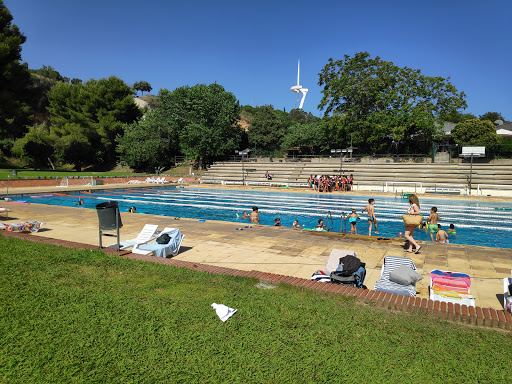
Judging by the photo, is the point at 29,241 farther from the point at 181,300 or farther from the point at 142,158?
the point at 142,158

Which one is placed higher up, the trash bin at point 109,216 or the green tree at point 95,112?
the green tree at point 95,112

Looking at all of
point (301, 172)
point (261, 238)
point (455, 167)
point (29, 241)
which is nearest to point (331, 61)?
point (301, 172)

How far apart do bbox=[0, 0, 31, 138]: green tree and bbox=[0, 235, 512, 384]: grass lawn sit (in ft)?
129

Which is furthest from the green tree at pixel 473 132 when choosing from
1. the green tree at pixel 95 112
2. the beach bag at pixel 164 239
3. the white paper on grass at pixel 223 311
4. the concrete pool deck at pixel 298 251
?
the white paper on grass at pixel 223 311

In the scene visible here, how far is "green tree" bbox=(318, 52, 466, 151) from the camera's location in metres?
37.3

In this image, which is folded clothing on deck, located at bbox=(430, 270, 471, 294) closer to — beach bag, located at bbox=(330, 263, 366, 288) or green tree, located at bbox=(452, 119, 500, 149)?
beach bag, located at bbox=(330, 263, 366, 288)

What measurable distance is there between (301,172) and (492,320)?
33.4 m

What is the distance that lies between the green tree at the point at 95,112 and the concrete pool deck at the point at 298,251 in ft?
137

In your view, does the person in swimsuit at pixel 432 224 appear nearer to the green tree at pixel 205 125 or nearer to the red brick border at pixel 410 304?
the red brick border at pixel 410 304

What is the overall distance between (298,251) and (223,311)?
172 inches

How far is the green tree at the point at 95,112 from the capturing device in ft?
164

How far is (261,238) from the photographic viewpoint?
9.60 meters

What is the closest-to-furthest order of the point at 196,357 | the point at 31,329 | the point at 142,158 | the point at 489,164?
the point at 196,357 → the point at 31,329 → the point at 489,164 → the point at 142,158

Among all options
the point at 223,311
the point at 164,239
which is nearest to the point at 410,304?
the point at 223,311
